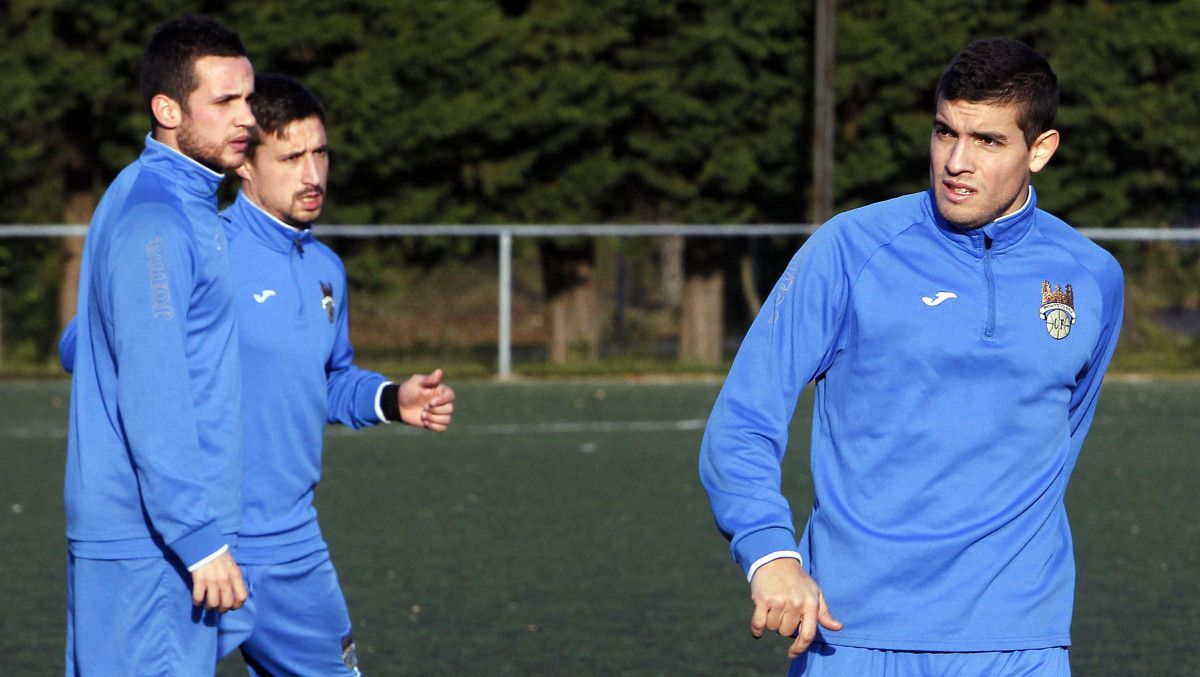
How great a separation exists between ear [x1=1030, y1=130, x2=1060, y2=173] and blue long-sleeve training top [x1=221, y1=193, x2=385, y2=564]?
6.86 ft

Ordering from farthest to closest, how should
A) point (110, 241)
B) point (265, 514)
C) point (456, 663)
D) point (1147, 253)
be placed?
point (1147, 253) < point (456, 663) < point (265, 514) < point (110, 241)

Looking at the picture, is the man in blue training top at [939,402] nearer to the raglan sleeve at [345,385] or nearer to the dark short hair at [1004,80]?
the dark short hair at [1004,80]

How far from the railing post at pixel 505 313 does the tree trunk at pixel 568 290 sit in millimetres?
2050

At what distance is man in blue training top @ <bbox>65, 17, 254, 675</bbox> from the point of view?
368 centimetres

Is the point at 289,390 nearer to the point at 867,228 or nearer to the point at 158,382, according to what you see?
the point at 158,382

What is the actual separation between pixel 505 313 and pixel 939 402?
14.1 meters

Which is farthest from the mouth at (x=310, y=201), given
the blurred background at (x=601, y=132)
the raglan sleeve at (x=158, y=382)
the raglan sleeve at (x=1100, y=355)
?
the blurred background at (x=601, y=132)

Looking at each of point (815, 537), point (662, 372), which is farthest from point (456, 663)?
point (662, 372)

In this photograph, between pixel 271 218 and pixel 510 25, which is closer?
pixel 271 218

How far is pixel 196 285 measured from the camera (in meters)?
3.83

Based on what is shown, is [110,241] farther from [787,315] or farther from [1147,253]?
[1147,253]

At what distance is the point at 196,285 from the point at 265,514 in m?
0.86

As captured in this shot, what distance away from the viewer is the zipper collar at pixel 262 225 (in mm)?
4809

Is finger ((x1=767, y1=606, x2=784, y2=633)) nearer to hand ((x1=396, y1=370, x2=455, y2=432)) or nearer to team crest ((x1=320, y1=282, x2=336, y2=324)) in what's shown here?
hand ((x1=396, y1=370, x2=455, y2=432))
